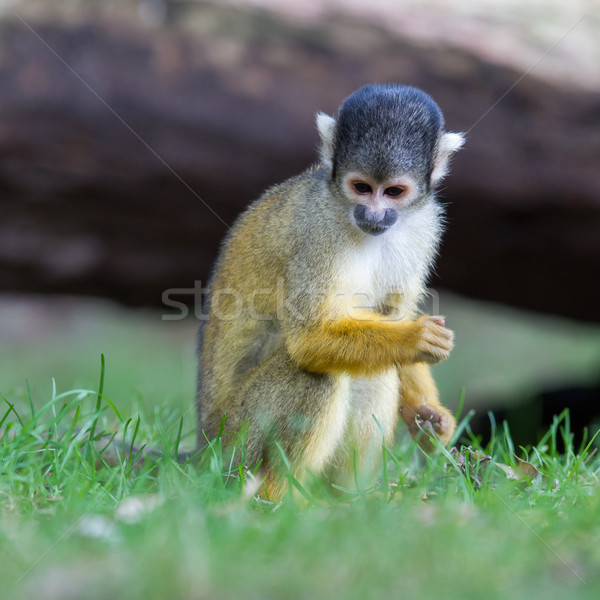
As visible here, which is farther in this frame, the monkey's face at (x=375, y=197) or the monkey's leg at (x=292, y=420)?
the monkey's face at (x=375, y=197)

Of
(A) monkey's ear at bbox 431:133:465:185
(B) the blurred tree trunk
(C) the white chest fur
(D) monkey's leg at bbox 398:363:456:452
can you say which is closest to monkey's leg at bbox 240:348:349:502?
(C) the white chest fur

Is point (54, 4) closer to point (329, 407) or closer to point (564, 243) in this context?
point (329, 407)

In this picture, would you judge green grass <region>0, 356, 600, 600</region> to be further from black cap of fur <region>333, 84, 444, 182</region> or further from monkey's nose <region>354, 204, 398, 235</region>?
black cap of fur <region>333, 84, 444, 182</region>

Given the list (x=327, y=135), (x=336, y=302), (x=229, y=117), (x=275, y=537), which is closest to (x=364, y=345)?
(x=336, y=302)

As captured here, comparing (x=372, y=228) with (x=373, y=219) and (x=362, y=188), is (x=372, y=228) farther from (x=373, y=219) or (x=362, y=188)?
(x=362, y=188)

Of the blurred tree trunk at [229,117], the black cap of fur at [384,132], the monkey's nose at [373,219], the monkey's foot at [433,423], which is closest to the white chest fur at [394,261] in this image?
the monkey's nose at [373,219]

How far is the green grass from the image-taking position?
2111mm

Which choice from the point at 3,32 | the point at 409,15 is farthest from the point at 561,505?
the point at 3,32

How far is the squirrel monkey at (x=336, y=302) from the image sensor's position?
360cm

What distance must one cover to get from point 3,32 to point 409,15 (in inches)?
135

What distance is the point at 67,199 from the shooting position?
6.61 meters

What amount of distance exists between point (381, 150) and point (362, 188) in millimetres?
228

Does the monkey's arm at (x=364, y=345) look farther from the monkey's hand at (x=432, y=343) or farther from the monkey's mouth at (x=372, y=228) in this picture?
the monkey's mouth at (x=372, y=228)

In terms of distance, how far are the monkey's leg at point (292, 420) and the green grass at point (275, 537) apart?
236 millimetres
